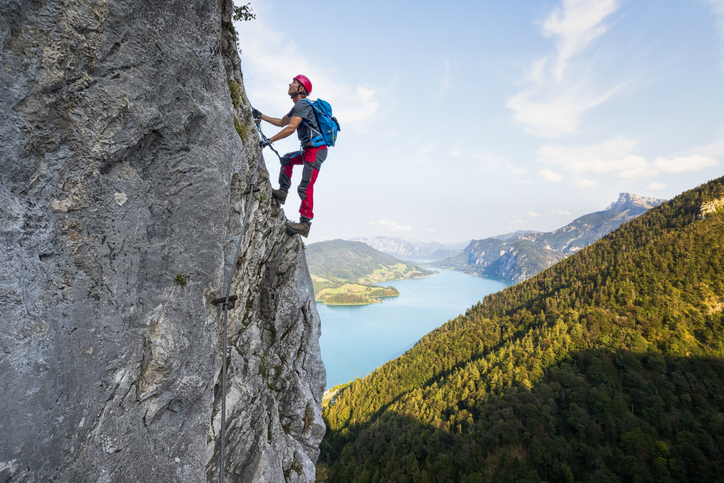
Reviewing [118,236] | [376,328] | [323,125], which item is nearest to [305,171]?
[323,125]

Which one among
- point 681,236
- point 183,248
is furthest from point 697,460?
point 183,248

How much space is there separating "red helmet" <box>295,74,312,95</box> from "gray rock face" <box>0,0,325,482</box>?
1069 mm

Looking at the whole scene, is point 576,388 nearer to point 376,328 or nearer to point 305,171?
point 305,171

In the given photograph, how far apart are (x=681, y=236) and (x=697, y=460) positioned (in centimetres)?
5199

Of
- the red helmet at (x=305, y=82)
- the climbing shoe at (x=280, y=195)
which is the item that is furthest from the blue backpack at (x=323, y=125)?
the climbing shoe at (x=280, y=195)

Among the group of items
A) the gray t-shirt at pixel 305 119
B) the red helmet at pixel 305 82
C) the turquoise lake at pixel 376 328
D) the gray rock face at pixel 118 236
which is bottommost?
the turquoise lake at pixel 376 328

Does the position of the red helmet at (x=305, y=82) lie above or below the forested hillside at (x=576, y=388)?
above

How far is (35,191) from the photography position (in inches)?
93.0

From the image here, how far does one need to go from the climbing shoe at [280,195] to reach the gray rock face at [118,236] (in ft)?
3.18

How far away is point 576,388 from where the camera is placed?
146ft

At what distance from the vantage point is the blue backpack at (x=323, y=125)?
5.21 m

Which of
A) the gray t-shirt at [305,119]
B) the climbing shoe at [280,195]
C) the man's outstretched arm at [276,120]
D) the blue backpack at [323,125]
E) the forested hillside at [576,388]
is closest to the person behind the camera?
the gray t-shirt at [305,119]

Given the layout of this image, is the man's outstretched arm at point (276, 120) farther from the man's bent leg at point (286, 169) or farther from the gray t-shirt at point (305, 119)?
the man's bent leg at point (286, 169)

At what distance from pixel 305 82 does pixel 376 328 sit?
10262 centimetres
